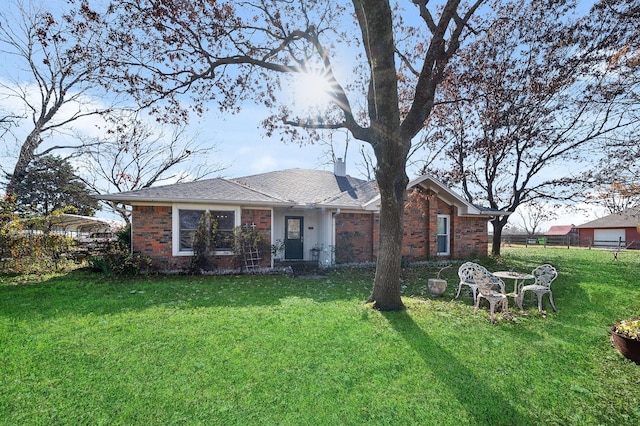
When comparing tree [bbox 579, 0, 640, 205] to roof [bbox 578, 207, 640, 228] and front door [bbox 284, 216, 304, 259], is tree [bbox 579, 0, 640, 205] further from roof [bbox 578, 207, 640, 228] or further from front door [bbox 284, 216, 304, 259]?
roof [bbox 578, 207, 640, 228]

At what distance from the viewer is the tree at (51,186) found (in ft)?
57.7

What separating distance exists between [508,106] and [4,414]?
18.3 m

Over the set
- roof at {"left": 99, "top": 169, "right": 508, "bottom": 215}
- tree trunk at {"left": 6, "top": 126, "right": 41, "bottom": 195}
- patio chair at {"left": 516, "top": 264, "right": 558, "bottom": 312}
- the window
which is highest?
tree trunk at {"left": 6, "top": 126, "right": 41, "bottom": 195}

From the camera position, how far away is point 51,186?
779 inches

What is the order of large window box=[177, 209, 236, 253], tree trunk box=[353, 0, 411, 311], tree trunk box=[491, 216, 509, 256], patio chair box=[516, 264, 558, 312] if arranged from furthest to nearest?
1. tree trunk box=[491, 216, 509, 256]
2. large window box=[177, 209, 236, 253]
3. patio chair box=[516, 264, 558, 312]
4. tree trunk box=[353, 0, 411, 311]

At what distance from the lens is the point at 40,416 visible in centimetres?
297

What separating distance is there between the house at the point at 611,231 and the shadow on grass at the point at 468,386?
122 feet

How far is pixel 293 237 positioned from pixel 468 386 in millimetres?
11558

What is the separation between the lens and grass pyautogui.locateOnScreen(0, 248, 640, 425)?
10.3ft

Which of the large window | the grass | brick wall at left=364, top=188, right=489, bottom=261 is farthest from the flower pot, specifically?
the large window

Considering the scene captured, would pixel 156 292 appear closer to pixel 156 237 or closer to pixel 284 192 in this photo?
pixel 156 237

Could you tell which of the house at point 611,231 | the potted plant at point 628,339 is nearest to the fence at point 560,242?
the house at point 611,231

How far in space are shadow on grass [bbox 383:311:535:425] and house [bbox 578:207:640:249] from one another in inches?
1465

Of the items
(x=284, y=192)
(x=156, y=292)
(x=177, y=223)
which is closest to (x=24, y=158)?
(x=177, y=223)
